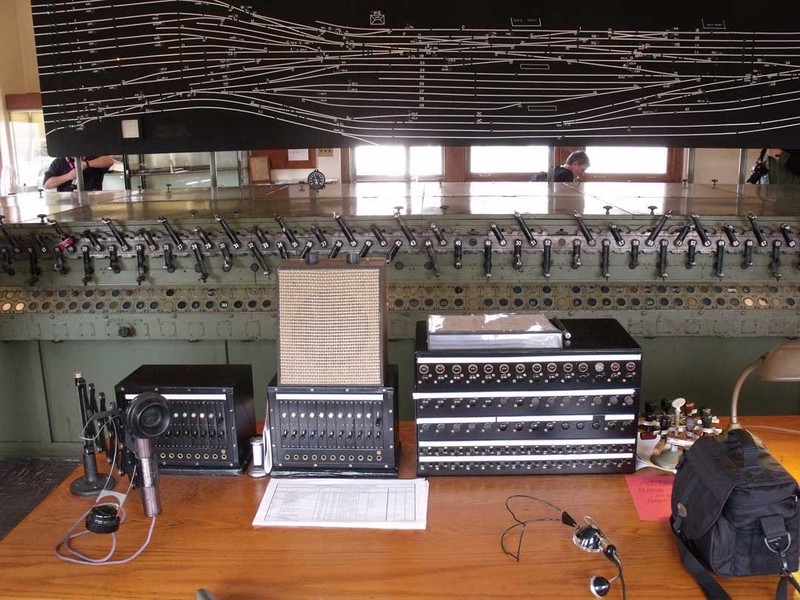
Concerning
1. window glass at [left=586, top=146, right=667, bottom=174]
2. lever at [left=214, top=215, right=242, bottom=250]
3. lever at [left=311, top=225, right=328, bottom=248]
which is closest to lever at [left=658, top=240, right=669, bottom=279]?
lever at [left=311, top=225, right=328, bottom=248]

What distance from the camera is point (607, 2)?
10.6ft

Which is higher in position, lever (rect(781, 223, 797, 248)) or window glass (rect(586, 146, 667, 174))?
window glass (rect(586, 146, 667, 174))

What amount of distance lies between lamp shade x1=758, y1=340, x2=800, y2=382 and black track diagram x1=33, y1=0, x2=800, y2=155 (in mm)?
2022

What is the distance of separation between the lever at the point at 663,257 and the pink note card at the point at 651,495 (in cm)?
141

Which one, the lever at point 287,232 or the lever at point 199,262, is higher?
the lever at point 287,232

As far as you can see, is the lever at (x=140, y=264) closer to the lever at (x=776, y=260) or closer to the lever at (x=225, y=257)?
the lever at (x=225, y=257)

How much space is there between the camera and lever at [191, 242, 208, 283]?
290 cm

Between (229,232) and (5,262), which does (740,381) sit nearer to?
(229,232)

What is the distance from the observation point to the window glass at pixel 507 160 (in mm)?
7566

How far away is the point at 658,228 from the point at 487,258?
0.68 meters

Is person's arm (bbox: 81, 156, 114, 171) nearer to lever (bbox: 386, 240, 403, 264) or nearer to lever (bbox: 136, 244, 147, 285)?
lever (bbox: 136, 244, 147, 285)

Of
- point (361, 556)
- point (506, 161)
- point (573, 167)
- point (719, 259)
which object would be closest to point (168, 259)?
point (361, 556)

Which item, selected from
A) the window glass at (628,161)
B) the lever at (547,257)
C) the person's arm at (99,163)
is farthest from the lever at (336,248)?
the window glass at (628,161)

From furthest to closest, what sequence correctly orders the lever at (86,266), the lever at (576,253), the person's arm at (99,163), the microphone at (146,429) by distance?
the person's arm at (99,163) → the lever at (86,266) → the lever at (576,253) → the microphone at (146,429)
